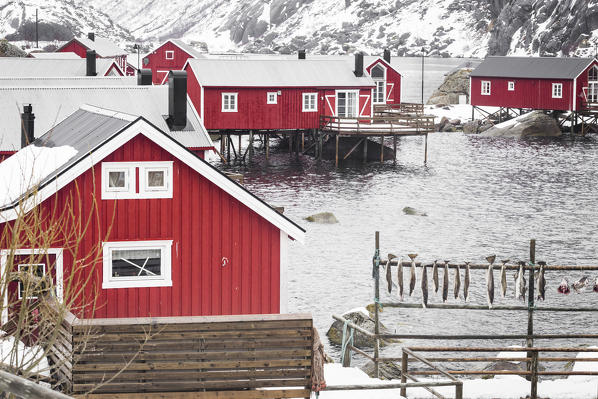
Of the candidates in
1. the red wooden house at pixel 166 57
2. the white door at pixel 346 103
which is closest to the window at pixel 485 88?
the white door at pixel 346 103

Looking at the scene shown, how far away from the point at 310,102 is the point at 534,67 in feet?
94.1

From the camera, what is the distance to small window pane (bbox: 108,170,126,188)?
18359 mm

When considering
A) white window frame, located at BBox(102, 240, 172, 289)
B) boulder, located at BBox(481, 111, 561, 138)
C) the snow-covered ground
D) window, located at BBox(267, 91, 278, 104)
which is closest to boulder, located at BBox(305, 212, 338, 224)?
window, located at BBox(267, 91, 278, 104)

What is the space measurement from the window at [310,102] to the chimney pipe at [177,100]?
35796 mm

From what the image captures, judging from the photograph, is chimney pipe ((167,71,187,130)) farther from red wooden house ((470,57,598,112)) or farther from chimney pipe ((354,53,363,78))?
red wooden house ((470,57,598,112))

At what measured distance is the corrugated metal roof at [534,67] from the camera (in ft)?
283

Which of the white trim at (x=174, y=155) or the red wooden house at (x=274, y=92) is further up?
the red wooden house at (x=274, y=92)

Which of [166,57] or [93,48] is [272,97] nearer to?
[166,57]

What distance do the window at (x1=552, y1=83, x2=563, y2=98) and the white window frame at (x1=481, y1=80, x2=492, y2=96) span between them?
6.89 meters

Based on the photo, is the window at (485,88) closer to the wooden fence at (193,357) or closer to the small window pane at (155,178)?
the small window pane at (155,178)

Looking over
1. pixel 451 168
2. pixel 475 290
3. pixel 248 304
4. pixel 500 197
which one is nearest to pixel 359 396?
pixel 248 304

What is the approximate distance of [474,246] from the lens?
1623 inches

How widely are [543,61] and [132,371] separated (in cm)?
8063

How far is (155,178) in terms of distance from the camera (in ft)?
61.1
